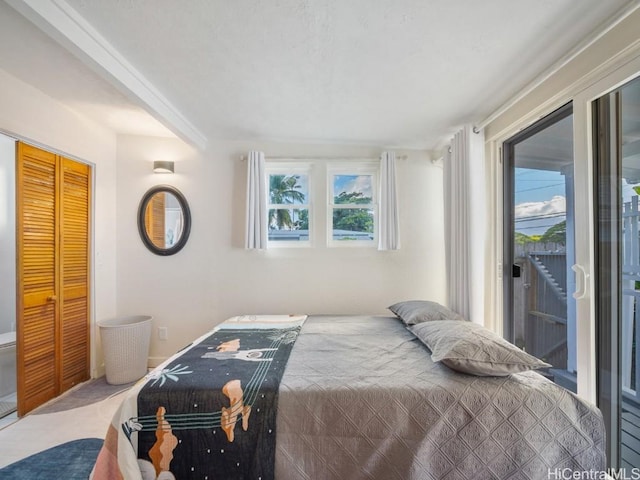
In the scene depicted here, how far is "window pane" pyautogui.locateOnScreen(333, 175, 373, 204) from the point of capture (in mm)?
3160

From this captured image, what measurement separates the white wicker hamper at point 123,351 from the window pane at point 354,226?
6.95ft

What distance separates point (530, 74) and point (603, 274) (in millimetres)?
1248

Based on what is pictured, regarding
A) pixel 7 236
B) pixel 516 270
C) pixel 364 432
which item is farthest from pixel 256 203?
pixel 516 270

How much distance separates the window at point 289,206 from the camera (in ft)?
10.3

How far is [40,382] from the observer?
2291 mm

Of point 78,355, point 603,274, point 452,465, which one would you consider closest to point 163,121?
point 78,355

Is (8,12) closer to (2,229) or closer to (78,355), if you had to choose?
(2,229)

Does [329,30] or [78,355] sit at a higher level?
[329,30]

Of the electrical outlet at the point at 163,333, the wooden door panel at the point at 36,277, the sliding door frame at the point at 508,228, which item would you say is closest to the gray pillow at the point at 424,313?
the sliding door frame at the point at 508,228

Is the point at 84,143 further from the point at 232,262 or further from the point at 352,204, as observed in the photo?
the point at 352,204

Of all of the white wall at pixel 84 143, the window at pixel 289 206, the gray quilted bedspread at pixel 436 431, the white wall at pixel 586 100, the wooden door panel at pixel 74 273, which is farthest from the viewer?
the window at pixel 289 206

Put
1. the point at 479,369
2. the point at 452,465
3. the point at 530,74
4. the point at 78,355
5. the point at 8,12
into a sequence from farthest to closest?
the point at 78,355
the point at 530,74
the point at 8,12
the point at 479,369
the point at 452,465

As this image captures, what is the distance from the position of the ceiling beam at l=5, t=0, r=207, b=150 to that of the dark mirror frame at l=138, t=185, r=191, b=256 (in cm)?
88

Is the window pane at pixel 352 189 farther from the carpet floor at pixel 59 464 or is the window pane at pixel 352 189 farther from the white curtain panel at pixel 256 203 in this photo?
the carpet floor at pixel 59 464
